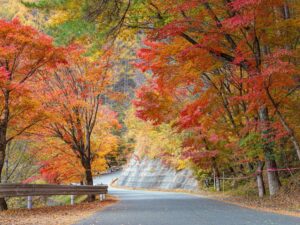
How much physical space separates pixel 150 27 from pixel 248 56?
12.6ft

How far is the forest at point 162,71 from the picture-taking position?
12.5m

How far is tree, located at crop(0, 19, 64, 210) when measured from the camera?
1389cm

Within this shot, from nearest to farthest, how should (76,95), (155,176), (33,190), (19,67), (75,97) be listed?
(33,190) < (19,67) < (75,97) < (76,95) < (155,176)

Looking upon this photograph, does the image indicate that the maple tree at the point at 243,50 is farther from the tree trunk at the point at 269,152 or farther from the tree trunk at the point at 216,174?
the tree trunk at the point at 216,174

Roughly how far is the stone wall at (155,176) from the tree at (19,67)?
21073 mm

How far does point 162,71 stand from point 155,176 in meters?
26.6

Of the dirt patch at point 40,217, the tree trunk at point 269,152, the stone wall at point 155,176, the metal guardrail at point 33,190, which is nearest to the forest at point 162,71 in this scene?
the tree trunk at point 269,152

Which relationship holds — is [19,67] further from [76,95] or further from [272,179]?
[272,179]

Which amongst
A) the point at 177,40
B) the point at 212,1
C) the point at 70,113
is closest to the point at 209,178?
the point at 70,113

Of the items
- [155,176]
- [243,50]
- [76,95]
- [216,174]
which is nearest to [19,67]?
[76,95]

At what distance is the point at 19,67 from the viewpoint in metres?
15.4

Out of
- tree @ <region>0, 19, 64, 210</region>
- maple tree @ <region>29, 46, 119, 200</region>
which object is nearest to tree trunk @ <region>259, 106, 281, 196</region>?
tree @ <region>0, 19, 64, 210</region>

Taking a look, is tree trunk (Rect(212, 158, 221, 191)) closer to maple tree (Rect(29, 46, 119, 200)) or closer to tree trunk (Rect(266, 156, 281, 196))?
maple tree (Rect(29, 46, 119, 200))

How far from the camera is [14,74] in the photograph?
15445 millimetres
